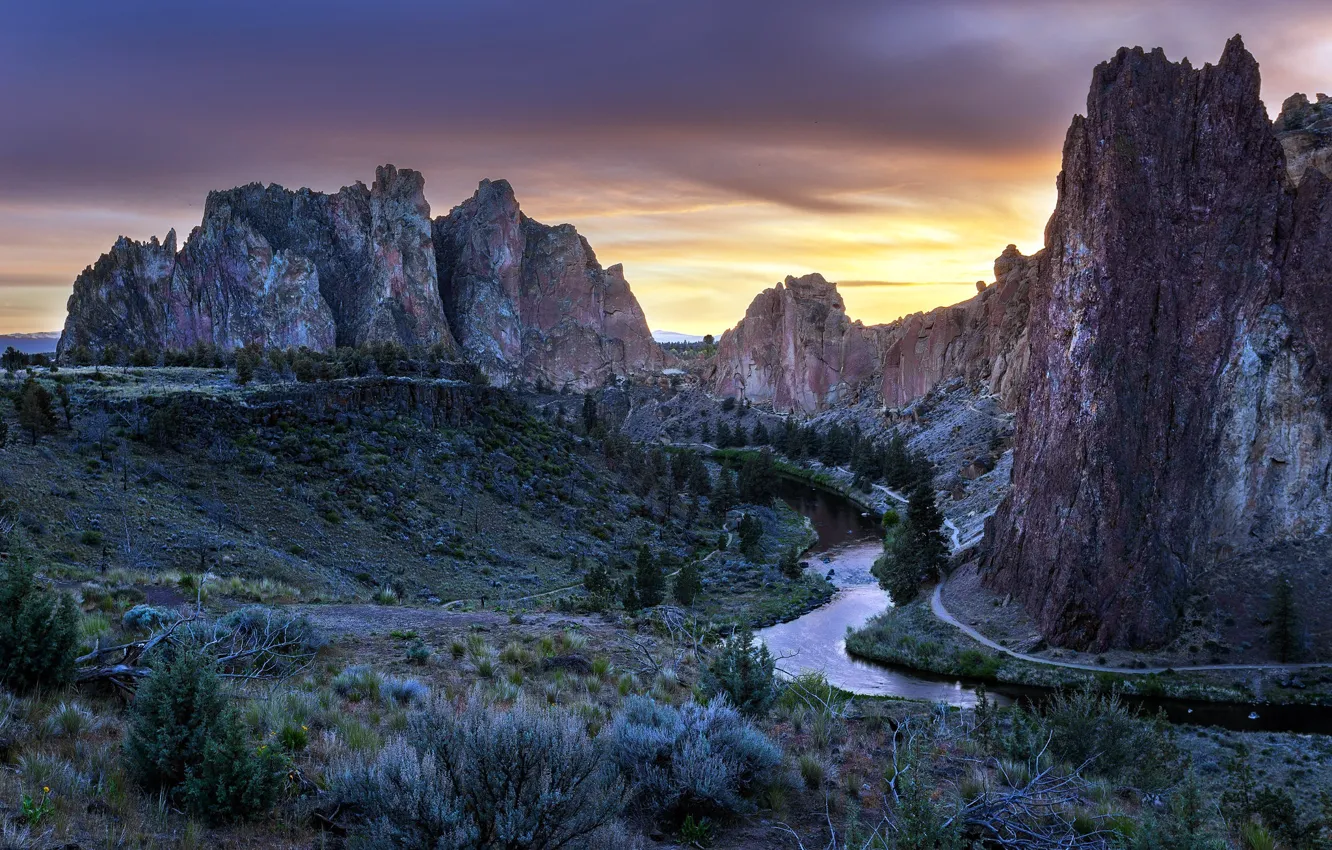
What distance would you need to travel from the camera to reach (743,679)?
34.9ft

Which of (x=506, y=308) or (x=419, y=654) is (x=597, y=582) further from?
(x=506, y=308)

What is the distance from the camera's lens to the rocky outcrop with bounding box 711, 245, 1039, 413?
104312mm

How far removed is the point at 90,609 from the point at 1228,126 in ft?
178

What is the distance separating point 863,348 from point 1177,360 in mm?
118705

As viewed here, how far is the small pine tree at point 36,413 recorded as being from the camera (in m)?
33.5

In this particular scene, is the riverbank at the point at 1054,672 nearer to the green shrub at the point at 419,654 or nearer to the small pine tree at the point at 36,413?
the green shrub at the point at 419,654

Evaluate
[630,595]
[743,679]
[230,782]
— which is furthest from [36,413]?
[230,782]

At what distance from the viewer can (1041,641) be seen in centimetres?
3928

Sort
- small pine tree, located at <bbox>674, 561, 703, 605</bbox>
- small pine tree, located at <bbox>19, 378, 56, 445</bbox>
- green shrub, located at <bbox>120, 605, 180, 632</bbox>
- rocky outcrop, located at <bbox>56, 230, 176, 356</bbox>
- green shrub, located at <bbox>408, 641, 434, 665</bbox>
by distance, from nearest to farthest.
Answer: green shrub, located at <bbox>120, 605, 180, 632</bbox>
green shrub, located at <bbox>408, 641, 434, 665</bbox>
small pine tree, located at <bbox>19, 378, 56, 445</bbox>
small pine tree, located at <bbox>674, 561, 703, 605</bbox>
rocky outcrop, located at <bbox>56, 230, 176, 356</bbox>

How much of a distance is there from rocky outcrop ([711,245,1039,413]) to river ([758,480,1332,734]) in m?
46.0

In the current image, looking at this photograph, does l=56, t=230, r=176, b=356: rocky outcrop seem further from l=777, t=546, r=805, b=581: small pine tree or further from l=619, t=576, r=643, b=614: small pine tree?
l=619, t=576, r=643, b=614: small pine tree

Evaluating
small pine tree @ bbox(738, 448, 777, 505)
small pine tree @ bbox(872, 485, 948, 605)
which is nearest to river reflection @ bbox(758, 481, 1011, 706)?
small pine tree @ bbox(872, 485, 948, 605)

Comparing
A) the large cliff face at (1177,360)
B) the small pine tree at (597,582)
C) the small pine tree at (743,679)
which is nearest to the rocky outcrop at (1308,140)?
the large cliff face at (1177,360)

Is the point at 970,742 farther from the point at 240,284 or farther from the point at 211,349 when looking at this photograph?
the point at 240,284
